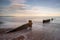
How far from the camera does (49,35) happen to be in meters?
0.75

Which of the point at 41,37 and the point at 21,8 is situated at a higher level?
→ the point at 21,8

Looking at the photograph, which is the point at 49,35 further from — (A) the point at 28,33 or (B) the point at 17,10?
(B) the point at 17,10

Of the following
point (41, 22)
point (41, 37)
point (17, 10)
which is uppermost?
point (17, 10)

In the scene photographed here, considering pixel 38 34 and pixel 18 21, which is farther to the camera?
pixel 18 21

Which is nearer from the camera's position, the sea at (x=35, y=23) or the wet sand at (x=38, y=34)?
the wet sand at (x=38, y=34)

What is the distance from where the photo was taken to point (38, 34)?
753mm

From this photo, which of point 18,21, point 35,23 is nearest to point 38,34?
point 35,23

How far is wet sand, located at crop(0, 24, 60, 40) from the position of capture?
716 millimetres

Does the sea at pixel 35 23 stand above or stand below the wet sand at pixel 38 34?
above

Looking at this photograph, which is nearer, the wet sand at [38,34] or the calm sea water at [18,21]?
the wet sand at [38,34]

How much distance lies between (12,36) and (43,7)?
400mm

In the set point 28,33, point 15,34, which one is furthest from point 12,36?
point 28,33

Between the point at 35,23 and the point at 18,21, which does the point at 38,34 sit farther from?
the point at 18,21

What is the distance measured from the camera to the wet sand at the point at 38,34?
28.2 inches
